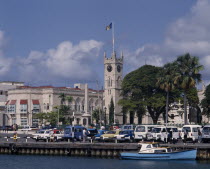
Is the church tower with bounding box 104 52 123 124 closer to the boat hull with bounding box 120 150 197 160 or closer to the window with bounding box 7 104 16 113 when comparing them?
the window with bounding box 7 104 16 113

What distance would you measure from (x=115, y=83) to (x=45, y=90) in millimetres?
21894

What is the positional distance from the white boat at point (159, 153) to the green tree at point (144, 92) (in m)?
63.0

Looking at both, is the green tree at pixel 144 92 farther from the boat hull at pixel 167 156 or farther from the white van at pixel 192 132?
the boat hull at pixel 167 156

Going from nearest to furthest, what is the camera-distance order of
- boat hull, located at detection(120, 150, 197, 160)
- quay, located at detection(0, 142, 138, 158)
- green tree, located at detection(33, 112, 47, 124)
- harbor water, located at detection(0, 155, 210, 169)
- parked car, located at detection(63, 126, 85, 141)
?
harbor water, located at detection(0, 155, 210, 169), boat hull, located at detection(120, 150, 197, 160), quay, located at detection(0, 142, 138, 158), parked car, located at detection(63, 126, 85, 141), green tree, located at detection(33, 112, 47, 124)

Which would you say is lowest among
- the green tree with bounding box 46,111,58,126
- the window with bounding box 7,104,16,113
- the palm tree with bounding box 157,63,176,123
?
the green tree with bounding box 46,111,58,126

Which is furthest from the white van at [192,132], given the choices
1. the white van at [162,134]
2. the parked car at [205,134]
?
the parked car at [205,134]

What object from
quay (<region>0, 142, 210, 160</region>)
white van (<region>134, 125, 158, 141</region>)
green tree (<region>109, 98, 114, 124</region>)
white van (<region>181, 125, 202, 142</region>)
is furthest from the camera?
green tree (<region>109, 98, 114, 124</region>)

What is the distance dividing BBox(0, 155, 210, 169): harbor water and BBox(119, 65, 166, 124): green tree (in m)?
61.2

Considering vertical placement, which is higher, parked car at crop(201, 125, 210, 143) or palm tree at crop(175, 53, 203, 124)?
palm tree at crop(175, 53, 203, 124)

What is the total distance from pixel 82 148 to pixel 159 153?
11.3 meters

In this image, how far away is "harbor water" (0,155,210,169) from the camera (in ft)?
188

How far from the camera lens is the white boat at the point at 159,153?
196ft

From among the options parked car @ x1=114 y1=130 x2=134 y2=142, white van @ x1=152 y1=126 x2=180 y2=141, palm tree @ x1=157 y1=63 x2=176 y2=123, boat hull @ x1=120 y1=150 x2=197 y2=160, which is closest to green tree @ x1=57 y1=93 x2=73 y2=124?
palm tree @ x1=157 y1=63 x2=176 y2=123

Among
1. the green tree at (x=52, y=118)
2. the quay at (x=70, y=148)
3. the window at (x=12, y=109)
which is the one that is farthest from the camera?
the window at (x=12, y=109)
